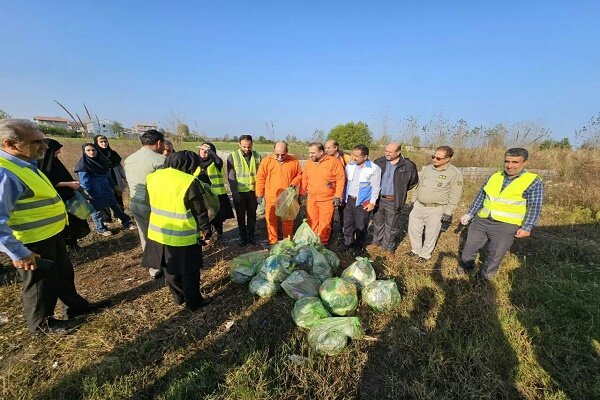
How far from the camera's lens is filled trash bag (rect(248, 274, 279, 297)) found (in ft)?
9.27

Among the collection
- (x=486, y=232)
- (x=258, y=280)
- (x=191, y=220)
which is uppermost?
(x=191, y=220)

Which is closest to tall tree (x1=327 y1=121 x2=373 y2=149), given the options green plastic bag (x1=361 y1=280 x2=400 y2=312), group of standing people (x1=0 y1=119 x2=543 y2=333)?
group of standing people (x1=0 y1=119 x2=543 y2=333)

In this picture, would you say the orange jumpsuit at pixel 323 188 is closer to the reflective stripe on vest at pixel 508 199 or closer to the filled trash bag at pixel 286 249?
the filled trash bag at pixel 286 249

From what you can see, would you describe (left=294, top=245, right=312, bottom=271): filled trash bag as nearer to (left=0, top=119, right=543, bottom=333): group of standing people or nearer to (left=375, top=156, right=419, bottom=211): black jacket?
(left=0, top=119, right=543, bottom=333): group of standing people

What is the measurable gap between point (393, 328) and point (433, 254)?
7.03 ft

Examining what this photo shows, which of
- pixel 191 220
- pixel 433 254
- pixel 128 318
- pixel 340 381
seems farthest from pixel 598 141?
pixel 128 318

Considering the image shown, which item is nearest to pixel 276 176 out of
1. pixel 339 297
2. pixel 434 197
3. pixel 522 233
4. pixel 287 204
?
pixel 287 204

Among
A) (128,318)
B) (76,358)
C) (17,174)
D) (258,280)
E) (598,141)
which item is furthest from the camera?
(598,141)

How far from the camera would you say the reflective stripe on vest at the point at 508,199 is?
294 centimetres

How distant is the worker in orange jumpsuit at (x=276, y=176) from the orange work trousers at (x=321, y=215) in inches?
13.7

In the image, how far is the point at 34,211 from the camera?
6.61ft

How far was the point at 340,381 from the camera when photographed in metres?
1.96

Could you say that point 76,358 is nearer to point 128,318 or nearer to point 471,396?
point 128,318

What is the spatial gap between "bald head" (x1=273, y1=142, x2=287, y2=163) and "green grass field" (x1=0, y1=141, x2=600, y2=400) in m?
1.77
